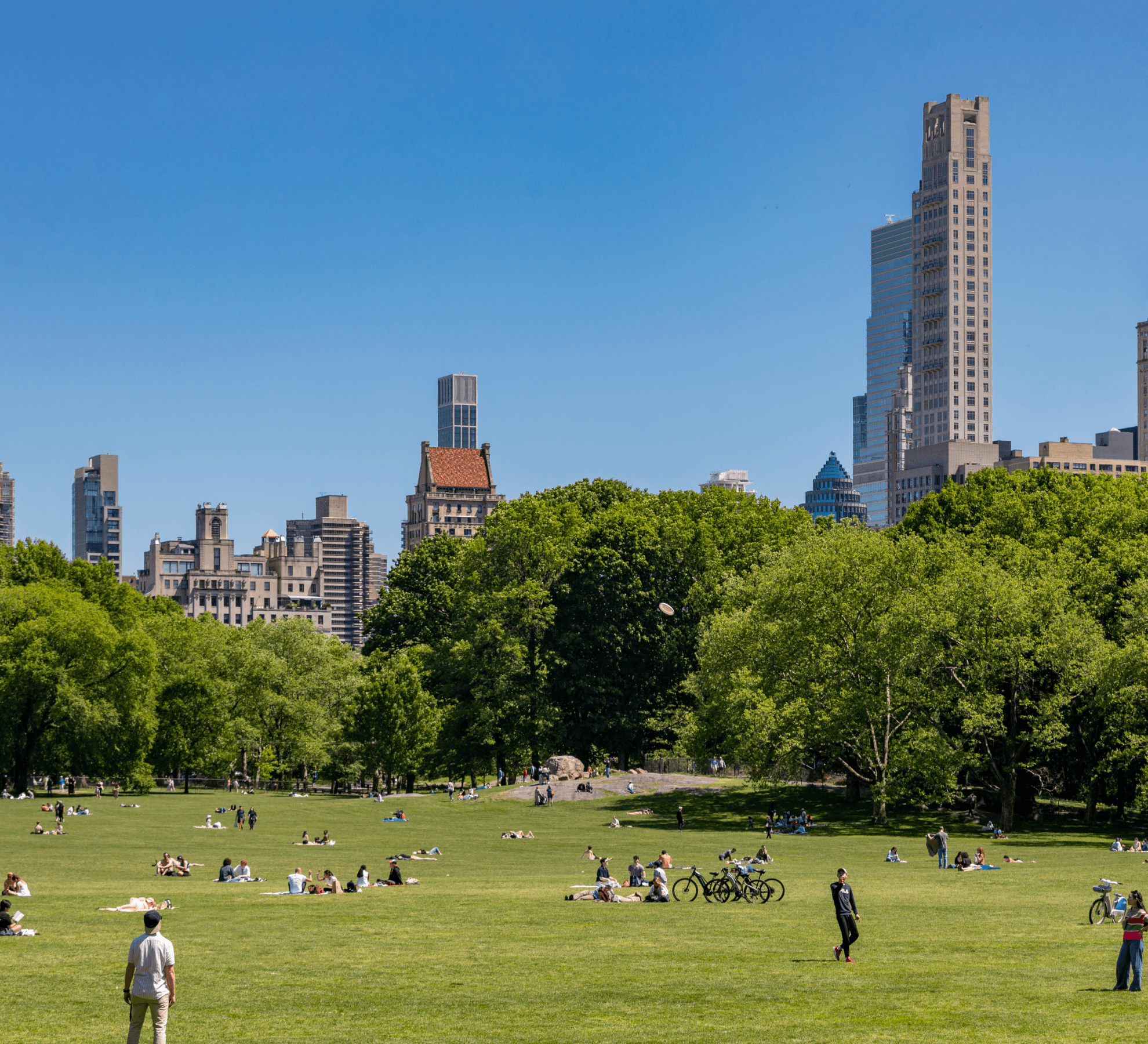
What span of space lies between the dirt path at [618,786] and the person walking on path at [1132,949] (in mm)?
55364

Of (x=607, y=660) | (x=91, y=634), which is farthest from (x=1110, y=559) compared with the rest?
(x=91, y=634)

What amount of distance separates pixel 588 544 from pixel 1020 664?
118 ft

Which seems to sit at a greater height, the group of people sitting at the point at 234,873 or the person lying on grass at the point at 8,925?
the person lying on grass at the point at 8,925

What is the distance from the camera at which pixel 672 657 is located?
3369 inches

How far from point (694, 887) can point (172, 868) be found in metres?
16.9

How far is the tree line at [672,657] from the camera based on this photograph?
62875 mm

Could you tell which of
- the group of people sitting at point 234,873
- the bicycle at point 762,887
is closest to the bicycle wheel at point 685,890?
the bicycle at point 762,887

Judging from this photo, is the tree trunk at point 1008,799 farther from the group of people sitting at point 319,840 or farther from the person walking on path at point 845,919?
the person walking on path at point 845,919

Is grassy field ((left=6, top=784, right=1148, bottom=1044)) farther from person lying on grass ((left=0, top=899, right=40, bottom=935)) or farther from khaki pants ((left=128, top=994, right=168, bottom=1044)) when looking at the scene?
khaki pants ((left=128, top=994, right=168, bottom=1044))

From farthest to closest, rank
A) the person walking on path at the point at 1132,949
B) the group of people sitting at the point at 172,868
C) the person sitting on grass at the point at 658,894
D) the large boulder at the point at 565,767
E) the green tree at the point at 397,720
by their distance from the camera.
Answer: the green tree at the point at 397,720, the large boulder at the point at 565,767, the group of people sitting at the point at 172,868, the person sitting on grass at the point at 658,894, the person walking on path at the point at 1132,949

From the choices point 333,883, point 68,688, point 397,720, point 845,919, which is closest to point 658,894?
point 333,883

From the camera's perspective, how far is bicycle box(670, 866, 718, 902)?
37250 mm

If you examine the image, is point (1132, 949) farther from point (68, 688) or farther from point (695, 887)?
point (68, 688)

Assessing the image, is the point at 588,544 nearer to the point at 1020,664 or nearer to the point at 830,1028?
the point at 1020,664
